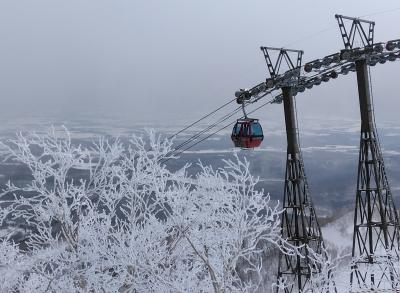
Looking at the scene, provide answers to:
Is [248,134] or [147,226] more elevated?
[248,134]

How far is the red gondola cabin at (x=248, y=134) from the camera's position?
67.1ft

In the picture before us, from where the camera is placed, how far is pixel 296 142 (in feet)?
68.2

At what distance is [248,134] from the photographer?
20438 mm

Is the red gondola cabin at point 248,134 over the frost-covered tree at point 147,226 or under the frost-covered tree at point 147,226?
over

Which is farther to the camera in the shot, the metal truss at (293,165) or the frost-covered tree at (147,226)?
the metal truss at (293,165)

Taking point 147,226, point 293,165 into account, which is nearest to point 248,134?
point 293,165

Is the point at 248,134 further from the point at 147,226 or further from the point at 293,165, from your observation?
the point at 147,226

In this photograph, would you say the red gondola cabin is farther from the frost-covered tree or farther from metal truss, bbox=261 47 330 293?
the frost-covered tree

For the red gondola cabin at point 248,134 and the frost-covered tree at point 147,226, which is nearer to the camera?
the frost-covered tree at point 147,226

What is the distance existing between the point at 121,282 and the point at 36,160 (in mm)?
3979

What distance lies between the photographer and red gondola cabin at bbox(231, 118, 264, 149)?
805 inches

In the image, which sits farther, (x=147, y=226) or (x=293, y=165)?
(x=293, y=165)

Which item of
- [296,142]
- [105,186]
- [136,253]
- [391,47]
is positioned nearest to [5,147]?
[105,186]

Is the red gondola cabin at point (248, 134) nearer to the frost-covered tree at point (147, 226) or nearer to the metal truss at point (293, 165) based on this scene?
the metal truss at point (293, 165)
